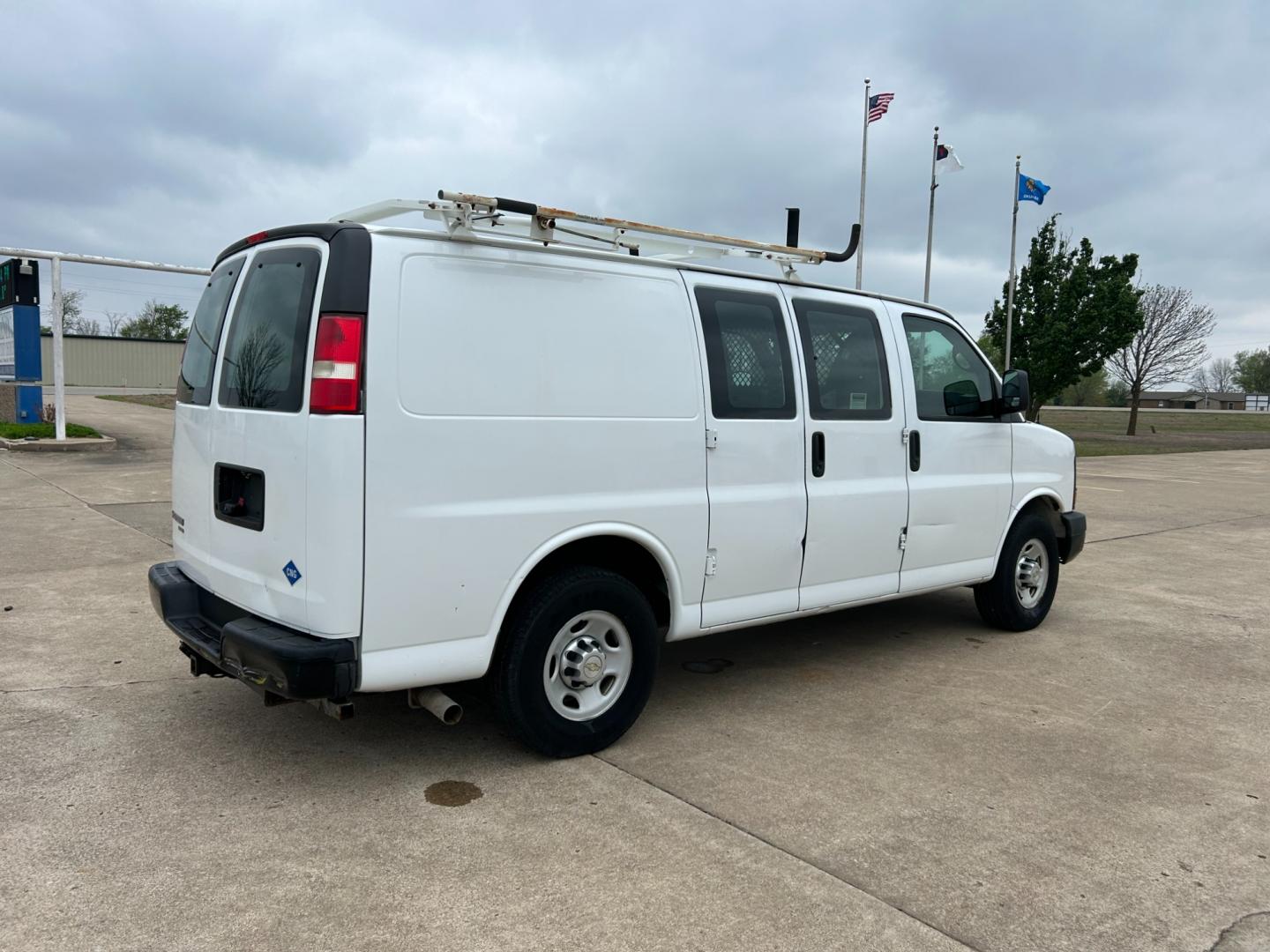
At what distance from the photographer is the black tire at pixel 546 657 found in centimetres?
366

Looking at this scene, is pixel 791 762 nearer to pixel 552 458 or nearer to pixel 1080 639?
pixel 552 458

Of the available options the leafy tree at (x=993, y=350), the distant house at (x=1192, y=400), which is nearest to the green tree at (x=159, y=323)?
the leafy tree at (x=993, y=350)

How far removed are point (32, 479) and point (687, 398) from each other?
11.4 metres

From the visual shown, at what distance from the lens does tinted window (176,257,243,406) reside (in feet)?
12.9

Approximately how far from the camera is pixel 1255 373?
113688 millimetres

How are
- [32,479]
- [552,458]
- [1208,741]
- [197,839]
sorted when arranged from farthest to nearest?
[32,479], [1208,741], [552,458], [197,839]

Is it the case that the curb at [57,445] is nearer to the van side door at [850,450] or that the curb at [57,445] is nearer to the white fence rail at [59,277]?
the white fence rail at [59,277]

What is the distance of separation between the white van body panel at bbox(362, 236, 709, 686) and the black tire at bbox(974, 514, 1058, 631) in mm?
2735

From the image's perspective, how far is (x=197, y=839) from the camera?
3178 mm

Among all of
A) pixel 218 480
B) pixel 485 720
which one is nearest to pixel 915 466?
pixel 485 720

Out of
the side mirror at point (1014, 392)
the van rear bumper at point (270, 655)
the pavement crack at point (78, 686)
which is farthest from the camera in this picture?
the side mirror at point (1014, 392)

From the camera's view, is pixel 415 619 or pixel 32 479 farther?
pixel 32 479

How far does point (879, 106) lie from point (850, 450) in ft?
70.0

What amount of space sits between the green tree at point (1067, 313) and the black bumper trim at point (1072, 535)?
2582 cm
